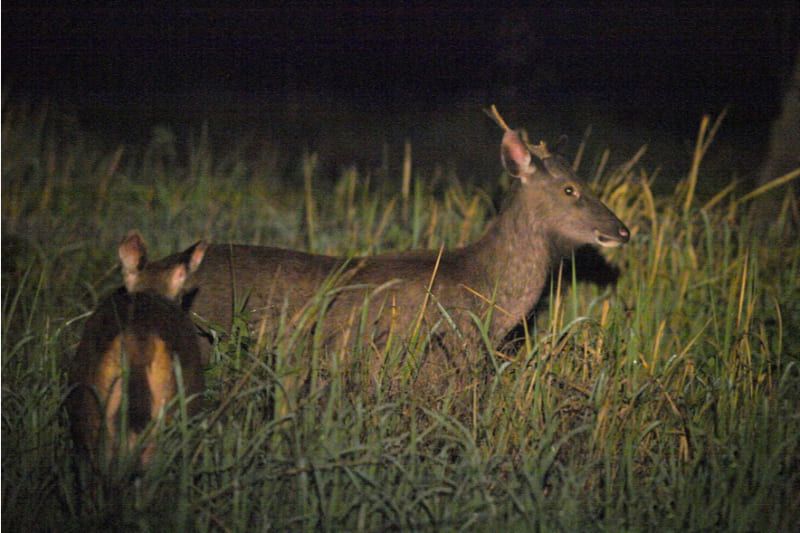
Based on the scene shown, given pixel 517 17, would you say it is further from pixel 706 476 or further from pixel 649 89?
pixel 706 476

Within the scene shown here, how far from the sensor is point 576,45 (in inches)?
733

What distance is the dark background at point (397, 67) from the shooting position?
15.4 m

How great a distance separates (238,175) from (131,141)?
490cm

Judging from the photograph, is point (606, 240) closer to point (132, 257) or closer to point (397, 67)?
point (132, 257)

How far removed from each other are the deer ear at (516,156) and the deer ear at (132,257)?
2181 mm

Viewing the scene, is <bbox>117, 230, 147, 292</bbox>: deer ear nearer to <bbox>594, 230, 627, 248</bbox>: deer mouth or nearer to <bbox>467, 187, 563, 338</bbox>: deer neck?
<bbox>467, 187, 563, 338</bbox>: deer neck

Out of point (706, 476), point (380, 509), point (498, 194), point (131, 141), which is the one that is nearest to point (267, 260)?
point (380, 509)

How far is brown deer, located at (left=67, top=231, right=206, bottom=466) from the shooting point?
3.93 m

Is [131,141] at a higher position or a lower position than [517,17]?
lower

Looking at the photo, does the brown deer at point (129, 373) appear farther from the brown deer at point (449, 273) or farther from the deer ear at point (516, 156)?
the deer ear at point (516, 156)

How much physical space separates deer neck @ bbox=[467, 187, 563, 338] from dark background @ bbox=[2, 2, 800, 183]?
810cm

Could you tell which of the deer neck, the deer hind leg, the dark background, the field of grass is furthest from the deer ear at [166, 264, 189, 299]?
the dark background

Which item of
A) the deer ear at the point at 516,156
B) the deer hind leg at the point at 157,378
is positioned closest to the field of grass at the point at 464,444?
the deer hind leg at the point at 157,378

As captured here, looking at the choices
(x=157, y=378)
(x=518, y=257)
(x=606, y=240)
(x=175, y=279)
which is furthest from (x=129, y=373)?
(x=606, y=240)
